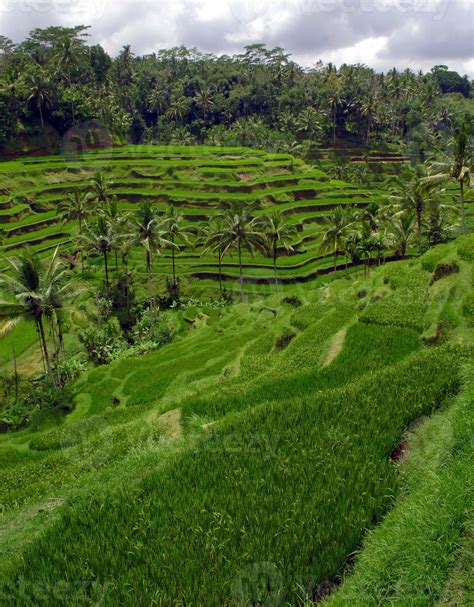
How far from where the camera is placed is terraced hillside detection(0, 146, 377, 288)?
168 feet

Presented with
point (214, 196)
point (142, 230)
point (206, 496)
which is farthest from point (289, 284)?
point (206, 496)

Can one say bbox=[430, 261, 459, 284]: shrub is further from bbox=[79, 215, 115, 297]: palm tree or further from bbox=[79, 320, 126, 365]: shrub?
bbox=[79, 215, 115, 297]: palm tree


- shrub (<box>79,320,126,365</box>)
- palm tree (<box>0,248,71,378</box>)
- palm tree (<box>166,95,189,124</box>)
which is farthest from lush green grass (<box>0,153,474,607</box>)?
palm tree (<box>166,95,189,124</box>)

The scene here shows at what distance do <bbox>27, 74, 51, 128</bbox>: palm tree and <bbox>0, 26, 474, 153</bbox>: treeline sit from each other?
0.22 metres

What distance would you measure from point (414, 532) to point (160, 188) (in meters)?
64.1

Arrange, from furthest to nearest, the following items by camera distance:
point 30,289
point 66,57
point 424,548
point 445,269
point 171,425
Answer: point 66,57, point 30,289, point 445,269, point 171,425, point 424,548

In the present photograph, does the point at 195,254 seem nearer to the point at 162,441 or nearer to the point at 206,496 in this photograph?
the point at 162,441

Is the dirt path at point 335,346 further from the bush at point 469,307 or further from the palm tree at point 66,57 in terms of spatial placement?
the palm tree at point 66,57

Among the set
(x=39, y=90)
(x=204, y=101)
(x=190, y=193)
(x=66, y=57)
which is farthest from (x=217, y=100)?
(x=190, y=193)

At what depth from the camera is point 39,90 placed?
7494cm

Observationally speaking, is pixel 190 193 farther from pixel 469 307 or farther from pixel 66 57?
pixel 469 307

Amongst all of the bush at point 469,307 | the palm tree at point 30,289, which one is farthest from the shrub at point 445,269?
the palm tree at point 30,289

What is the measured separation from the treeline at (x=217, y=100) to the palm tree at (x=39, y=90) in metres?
0.22

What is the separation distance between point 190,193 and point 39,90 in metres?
33.9
